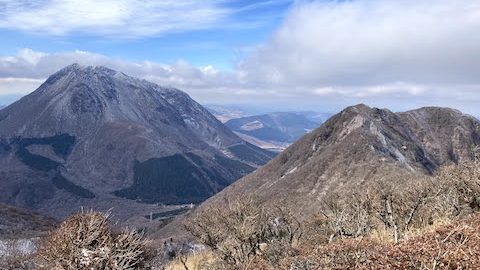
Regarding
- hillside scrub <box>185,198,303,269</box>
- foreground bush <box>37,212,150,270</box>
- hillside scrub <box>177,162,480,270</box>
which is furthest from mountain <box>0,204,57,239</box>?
foreground bush <box>37,212,150,270</box>

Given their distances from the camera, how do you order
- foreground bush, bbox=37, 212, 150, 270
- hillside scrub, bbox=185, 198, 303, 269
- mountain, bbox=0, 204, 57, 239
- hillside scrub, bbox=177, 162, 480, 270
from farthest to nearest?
1. mountain, bbox=0, 204, 57, 239
2. hillside scrub, bbox=185, 198, 303, 269
3. foreground bush, bbox=37, 212, 150, 270
4. hillside scrub, bbox=177, 162, 480, 270

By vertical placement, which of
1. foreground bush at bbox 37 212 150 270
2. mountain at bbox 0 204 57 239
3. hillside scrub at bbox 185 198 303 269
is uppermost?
foreground bush at bbox 37 212 150 270

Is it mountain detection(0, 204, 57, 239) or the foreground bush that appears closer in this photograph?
the foreground bush

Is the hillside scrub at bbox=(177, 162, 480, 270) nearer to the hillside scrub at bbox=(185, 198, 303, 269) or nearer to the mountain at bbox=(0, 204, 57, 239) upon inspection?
the hillside scrub at bbox=(185, 198, 303, 269)

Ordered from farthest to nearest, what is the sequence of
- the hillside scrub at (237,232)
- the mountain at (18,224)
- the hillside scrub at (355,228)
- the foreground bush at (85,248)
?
the mountain at (18,224) → the hillside scrub at (237,232) → the foreground bush at (85,248) → the hillside scrub at (355,228)

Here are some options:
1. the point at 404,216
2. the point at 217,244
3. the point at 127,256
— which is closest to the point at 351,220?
the point at 404,216

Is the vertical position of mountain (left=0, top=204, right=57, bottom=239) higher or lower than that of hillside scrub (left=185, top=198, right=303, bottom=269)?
lower

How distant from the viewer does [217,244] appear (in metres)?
40.7

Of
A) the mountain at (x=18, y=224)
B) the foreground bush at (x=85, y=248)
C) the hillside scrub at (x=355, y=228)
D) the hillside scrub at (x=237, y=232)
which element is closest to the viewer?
the hillside scrub at (x=355, y=228)

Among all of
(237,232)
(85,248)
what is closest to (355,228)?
(237,232)

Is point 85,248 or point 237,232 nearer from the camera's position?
point 85,248

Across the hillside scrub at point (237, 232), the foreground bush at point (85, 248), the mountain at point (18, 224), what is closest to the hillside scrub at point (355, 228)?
the hillside scrub at point (237, 232)

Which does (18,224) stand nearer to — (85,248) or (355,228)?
(355,228)

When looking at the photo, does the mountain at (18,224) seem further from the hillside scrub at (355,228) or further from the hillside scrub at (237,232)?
the hillside scrub at (355,228)
